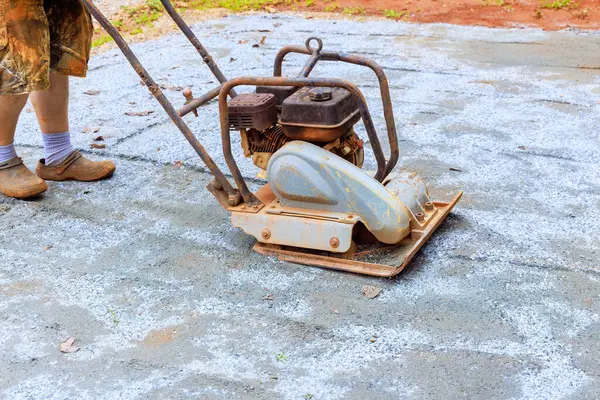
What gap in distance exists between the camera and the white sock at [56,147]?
13.3 feet

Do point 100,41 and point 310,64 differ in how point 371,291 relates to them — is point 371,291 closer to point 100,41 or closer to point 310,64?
point 310,64

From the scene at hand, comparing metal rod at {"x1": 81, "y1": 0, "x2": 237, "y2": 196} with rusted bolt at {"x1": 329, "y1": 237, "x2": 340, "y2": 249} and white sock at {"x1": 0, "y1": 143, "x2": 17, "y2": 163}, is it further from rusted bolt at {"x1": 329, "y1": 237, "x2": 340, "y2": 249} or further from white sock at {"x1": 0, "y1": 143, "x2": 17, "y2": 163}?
white sock at {"x1": 0, "y1": 143, "x2": 17, "y2": 163}

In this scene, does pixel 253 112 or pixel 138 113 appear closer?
pixel 253 112

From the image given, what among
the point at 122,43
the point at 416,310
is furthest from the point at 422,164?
the point at 122,43

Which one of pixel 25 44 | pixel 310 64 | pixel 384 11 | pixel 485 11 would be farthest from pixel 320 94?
pixel 485 11

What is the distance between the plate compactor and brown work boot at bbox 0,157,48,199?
1.06 metres

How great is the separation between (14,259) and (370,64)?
5.94 feet

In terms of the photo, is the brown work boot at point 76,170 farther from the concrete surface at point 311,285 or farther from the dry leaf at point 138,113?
the dry leaf at point 138,113

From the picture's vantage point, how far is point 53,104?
3945 mm

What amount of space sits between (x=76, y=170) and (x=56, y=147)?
16cm

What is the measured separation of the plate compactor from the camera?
2.95 m

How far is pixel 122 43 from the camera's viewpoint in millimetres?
3230

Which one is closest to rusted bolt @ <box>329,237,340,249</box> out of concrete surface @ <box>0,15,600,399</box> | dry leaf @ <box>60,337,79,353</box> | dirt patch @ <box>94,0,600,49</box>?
concrete surface @ <box>0,15,600,399</box>

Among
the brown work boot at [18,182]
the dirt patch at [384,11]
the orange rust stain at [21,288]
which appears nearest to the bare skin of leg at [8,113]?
the brown work boot at [18,182]
